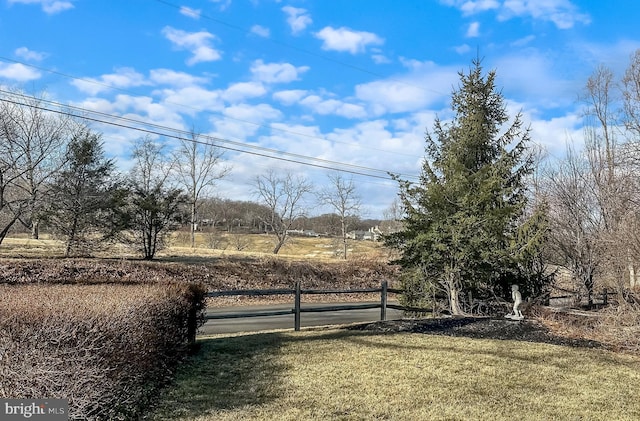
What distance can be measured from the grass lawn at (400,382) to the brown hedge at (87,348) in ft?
1.44

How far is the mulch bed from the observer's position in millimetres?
9006

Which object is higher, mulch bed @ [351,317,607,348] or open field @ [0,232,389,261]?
open field @ [0,232,389,261]

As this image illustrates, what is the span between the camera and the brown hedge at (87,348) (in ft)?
12.2

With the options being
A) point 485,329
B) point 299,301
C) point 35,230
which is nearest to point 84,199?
point 35,230

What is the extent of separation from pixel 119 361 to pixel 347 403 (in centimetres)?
236

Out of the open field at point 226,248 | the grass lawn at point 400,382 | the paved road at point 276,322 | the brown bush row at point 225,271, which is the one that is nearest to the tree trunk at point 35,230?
the open field at point 226,248

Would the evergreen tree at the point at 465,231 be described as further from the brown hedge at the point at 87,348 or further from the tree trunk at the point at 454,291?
the brown hedge at the point at 87,348

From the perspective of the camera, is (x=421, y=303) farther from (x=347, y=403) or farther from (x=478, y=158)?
(x=347, y=403)

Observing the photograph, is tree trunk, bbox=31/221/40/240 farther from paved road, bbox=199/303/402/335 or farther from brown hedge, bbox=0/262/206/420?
brown hedge, bbox=0/262/206/420

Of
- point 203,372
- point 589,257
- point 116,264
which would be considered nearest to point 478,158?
point 589,257

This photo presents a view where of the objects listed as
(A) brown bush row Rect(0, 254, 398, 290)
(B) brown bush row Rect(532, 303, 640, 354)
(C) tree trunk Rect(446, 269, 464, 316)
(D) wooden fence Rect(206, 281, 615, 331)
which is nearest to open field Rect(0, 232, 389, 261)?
(A) brown bush row Rect(0, 254, 398, 290)

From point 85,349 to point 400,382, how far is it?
12.1ft

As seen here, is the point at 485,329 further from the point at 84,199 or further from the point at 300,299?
the point at 84,199

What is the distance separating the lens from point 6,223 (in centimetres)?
2111
